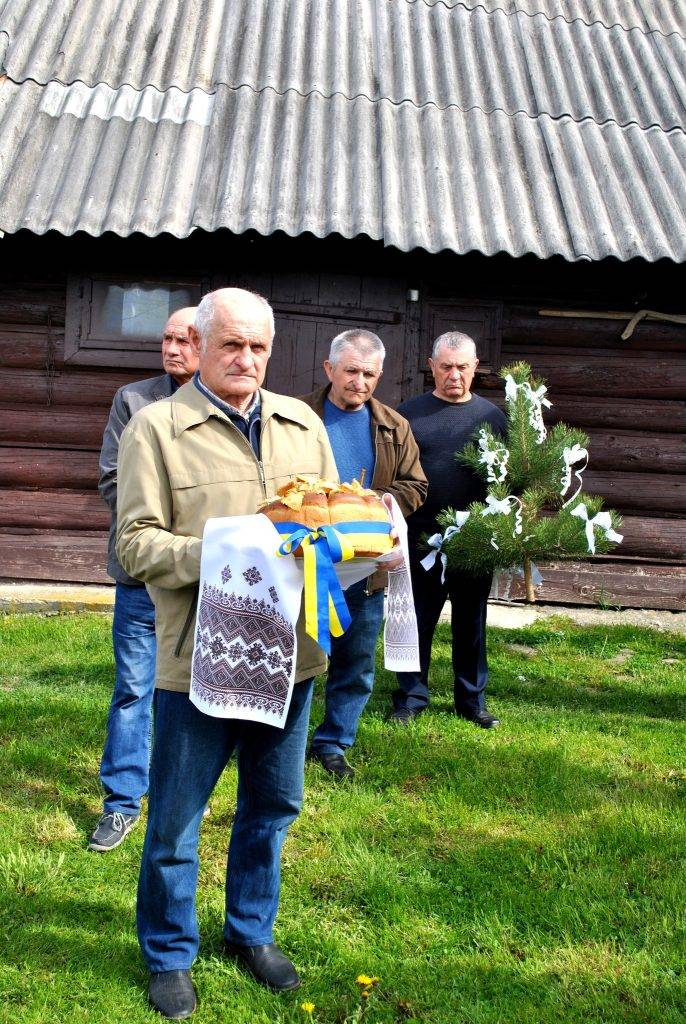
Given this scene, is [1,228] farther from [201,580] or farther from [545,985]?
[545,985]

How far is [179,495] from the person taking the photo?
245cm

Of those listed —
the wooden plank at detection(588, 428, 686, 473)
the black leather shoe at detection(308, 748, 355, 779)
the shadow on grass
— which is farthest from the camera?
the wooden plank at detection(588, 428, 686, 473)

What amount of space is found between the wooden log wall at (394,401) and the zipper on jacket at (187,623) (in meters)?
4.95

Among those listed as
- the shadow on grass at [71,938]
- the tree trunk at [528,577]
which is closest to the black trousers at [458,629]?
the tree trunk at [528,577]

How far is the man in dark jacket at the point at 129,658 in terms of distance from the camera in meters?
3.55

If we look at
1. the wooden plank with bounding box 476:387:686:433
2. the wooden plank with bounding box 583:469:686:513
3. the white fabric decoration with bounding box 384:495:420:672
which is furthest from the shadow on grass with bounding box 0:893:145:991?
the wooden plank with bounding box 583:469:686:513

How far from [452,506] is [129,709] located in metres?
2.11

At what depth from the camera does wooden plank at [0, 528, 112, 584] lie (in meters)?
7.34

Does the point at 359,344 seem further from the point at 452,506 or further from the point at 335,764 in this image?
the point at 335,764

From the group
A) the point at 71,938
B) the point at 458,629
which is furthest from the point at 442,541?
the point at 71,938

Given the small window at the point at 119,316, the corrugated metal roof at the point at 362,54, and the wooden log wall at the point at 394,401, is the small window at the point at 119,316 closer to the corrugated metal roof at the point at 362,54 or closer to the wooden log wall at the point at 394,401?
the wooden log wall at the point at 394,401

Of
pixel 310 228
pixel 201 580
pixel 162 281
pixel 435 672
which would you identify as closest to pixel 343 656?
pixel 435 672

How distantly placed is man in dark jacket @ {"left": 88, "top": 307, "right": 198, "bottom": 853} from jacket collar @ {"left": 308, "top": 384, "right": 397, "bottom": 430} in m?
0.83

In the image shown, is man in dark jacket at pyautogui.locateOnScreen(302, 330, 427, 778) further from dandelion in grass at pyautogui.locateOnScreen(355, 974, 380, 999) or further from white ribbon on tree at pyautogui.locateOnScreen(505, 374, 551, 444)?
dandelion in grass at pyautogui.locateOnScreen(355, 974, 380, 999)
